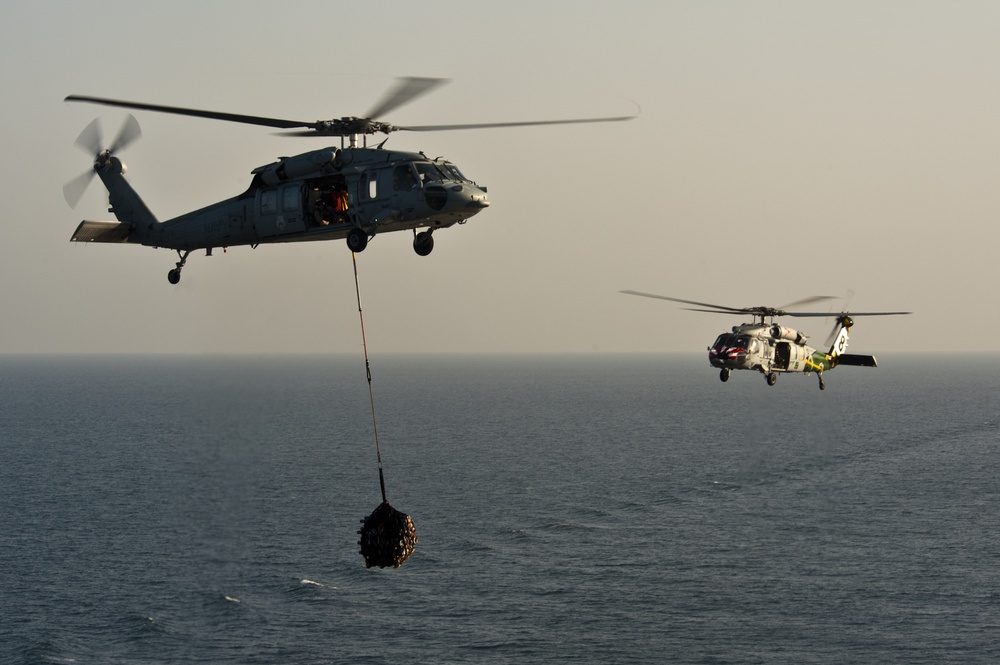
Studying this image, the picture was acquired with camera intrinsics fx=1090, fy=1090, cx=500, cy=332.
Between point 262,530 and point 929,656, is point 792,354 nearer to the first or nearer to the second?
point 929,656

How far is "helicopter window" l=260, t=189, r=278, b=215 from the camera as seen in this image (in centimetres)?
3284

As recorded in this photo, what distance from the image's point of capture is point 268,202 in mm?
33000

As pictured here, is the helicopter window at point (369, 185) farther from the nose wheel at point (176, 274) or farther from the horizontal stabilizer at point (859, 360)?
the horizontal stabilizer at point (859, 360)

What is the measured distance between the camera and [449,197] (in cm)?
2967

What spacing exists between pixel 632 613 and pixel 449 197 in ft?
315

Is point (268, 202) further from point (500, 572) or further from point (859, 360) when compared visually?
point (500, 572)

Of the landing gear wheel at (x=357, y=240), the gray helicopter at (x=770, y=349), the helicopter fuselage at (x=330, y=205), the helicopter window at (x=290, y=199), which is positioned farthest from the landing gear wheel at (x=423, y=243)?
the gray helicopter at (x=770, y=349)

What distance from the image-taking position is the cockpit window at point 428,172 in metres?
30.4

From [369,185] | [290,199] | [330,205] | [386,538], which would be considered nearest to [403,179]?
[369,185]

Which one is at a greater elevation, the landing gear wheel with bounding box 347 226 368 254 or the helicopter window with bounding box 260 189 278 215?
the helicopter window with bounding box 260 189 278 215

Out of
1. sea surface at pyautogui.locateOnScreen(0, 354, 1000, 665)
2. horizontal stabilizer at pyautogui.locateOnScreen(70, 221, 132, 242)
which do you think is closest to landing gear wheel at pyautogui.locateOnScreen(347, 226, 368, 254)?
horizontal stabilizer at pyautogui.locateOnScreen(70, 221, 132, 242)

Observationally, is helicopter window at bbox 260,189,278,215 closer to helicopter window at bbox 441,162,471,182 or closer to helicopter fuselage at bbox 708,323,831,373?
helicopter window at bbox 441,162,471,182

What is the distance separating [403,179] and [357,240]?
214cm

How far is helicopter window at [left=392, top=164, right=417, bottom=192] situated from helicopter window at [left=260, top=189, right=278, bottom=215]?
4.46m
